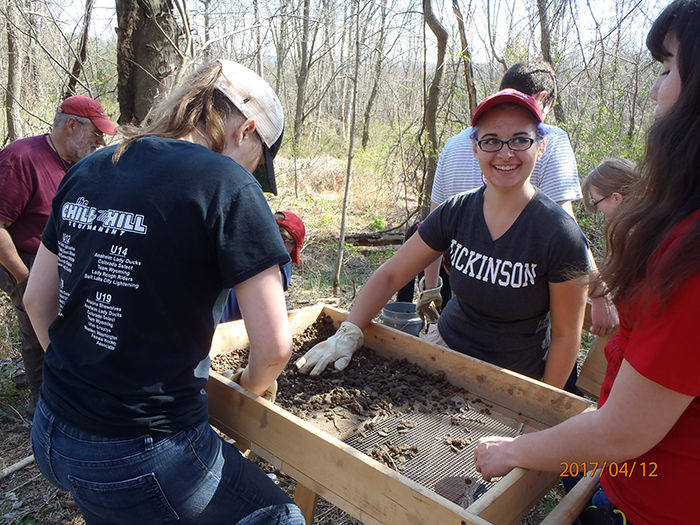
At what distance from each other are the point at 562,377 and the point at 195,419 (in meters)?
1.55

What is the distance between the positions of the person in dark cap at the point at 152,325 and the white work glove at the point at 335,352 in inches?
31.3

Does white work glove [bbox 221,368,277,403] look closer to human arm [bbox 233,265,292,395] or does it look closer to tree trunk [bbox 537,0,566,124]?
human arm [bbox 233,265,292,395]

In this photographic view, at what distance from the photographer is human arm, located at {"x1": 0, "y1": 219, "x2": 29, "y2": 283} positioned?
3074 mm

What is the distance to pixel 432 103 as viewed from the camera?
5.14 metres

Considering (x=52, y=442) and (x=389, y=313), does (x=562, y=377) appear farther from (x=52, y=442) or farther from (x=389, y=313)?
(x=52, y=442)

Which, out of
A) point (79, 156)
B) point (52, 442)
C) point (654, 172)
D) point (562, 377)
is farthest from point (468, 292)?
point (79, 156)

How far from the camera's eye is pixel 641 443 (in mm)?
1010

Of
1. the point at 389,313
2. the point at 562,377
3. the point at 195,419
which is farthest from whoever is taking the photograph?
the point at 389,313

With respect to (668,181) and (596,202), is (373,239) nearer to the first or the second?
(596,202)

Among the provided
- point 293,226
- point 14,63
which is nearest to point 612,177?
point 293,226

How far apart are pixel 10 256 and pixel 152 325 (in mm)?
2492

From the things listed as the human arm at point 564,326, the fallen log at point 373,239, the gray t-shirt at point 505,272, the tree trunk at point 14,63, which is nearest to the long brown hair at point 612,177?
the gray t-shirt at point 505,272

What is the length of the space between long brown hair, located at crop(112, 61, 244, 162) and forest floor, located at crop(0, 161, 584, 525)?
1.09 meters

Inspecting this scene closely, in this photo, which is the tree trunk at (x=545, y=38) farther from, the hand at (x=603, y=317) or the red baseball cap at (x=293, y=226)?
the hand at (x=603, y=317)
